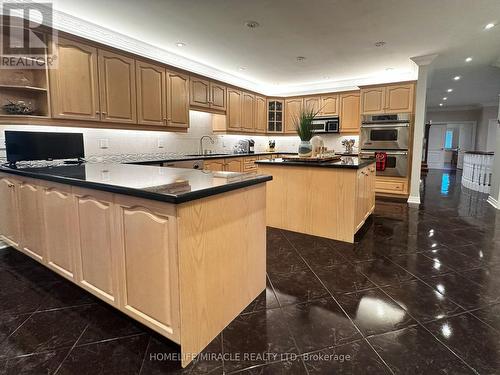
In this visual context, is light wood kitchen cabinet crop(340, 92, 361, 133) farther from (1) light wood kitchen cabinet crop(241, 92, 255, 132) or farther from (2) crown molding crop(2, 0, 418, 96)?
(1) light wood kitchen cabinet crop(241, 92, 255, 132)

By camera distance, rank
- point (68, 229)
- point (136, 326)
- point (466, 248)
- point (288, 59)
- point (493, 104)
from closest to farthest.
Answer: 1. point (136, 326)
2. point (68, 229)
3. point (466, 248)
4. point (288, 59)
5. point (493, 104)

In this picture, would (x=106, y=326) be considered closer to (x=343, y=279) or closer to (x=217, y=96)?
(x=343, y=279)

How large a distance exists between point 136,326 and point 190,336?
0.50 m

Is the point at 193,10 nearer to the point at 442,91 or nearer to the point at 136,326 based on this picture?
the point at 136,326

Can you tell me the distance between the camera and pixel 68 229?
1903 mm

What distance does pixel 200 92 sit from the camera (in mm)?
4902

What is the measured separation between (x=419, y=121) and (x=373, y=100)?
101 centimetres

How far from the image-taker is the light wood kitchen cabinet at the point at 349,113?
6.17 metres

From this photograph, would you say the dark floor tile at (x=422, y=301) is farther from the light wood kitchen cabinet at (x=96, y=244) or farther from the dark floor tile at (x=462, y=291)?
the light wood kitchen cabinet at (x=96, y=244)

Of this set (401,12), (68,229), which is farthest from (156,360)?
(401,12)

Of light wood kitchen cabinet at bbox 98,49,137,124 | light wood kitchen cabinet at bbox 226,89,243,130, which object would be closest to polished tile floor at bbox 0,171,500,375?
light wood kitchen cabinet at bbox 98,49,137,124

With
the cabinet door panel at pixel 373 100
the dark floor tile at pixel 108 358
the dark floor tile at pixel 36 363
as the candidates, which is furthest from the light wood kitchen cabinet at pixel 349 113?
the dark floor tile at pixel 36 363

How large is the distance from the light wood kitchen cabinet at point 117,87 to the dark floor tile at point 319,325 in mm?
3132

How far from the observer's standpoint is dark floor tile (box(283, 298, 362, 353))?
155cm
